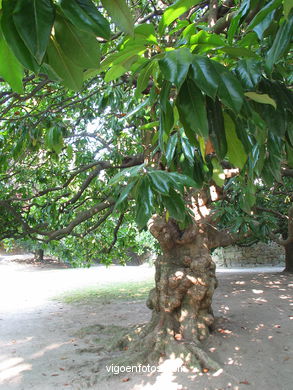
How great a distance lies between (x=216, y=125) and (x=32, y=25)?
0.50 meters

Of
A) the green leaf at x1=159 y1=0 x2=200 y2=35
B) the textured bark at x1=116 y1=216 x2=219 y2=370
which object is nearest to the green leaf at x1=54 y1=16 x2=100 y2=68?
the green leaf at x1=159 y1=0 x2=200 y2=35

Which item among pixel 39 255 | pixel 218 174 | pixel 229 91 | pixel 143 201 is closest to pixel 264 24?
pixel 229 91

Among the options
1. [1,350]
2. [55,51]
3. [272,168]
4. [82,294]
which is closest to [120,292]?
[82,294]

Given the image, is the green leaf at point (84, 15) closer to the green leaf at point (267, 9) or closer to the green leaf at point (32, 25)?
the green leaf at point (32, 25)

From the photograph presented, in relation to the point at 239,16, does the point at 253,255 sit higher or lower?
lower

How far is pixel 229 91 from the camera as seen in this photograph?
790 mm

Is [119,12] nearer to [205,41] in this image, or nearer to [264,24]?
[205,41]

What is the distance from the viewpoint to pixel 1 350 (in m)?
4.98

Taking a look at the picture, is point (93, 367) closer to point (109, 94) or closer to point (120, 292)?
point (109, 94)

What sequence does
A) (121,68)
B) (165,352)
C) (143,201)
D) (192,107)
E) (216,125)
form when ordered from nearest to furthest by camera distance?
(192,107)
(216,125)
(121,68)
(143,201)
(165,352)

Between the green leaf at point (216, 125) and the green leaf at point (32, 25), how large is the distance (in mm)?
A: 460

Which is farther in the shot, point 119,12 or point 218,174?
point 218,174

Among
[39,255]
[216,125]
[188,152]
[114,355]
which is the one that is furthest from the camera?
[39,255]

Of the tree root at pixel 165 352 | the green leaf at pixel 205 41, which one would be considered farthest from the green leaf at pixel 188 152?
the tree root at pixel 165 352
